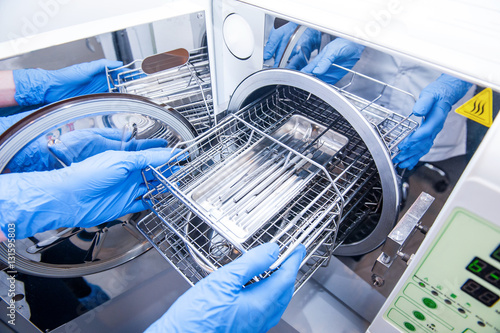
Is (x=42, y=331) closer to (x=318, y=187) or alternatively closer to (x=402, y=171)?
(x=318, y=187)

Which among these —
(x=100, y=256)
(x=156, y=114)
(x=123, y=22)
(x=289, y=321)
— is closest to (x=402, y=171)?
(x=289, y=321)

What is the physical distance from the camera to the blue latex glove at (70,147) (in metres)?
0.94

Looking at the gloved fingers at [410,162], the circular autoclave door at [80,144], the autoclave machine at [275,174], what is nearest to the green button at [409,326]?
the autoclave machine at [275,174]

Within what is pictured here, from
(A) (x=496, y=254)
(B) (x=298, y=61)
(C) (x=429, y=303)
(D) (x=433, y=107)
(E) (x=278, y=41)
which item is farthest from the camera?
(B) (x=298, y=61)

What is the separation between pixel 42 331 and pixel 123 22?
125cm

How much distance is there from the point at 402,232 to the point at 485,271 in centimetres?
22

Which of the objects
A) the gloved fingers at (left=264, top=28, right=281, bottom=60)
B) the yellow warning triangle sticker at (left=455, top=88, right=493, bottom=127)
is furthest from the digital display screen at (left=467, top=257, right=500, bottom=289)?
the gloved fingers at (left=264, top=28, right=281, bottom=60)

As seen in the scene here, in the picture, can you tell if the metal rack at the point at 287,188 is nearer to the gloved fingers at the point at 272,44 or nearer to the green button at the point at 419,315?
the gloved fingers at the point at 272,44

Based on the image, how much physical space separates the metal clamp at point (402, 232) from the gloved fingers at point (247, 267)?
0.31 m

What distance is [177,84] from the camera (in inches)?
49.5

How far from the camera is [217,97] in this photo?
1.29 meters

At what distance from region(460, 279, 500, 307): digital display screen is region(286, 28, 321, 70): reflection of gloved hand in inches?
36.2

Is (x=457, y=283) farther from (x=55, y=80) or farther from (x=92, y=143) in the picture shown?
(x=55, y=80)

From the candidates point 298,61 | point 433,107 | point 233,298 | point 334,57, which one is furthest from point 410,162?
point 233,298
